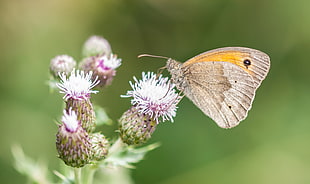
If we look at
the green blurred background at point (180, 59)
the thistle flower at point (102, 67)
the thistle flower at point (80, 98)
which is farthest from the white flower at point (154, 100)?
the green blurred background at point (180, 59)

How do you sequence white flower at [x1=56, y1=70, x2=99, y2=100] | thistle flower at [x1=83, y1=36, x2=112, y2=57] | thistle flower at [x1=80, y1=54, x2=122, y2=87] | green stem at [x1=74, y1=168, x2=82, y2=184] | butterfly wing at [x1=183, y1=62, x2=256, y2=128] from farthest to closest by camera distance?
thistle flower at [x1=83, y1=36, x2=112, y2=57] < butterfly wing at [x1=183, y1=62, x2=256, y2=128] < thistle flower at [x1=80, y1=54, x2=122, y2=87] < white flower at [x1=56, y1=70, x2=99, y2=100] < green stem at [x1=74, y1=168, x2=82, y2=184]

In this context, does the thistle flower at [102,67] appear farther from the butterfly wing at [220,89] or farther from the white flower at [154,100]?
the butterfly wing at [220,89]

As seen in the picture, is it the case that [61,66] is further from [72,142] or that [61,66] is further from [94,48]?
Answer: [72,142]

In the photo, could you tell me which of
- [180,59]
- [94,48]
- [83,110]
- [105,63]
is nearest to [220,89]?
[105,63]

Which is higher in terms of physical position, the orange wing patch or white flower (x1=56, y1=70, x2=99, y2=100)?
the orange wing patch

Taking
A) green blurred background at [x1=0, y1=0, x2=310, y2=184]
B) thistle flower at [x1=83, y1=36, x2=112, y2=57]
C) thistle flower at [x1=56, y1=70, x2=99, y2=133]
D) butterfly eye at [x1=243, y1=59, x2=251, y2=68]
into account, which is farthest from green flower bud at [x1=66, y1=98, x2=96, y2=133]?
green blurred background at [x1=0, y1=0, x2=310, y2=184]

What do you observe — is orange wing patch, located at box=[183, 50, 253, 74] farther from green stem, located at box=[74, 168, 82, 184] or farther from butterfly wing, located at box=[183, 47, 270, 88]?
green stem, located at box=[74, 168, 82, 184]

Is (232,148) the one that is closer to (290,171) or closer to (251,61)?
(290,171)
